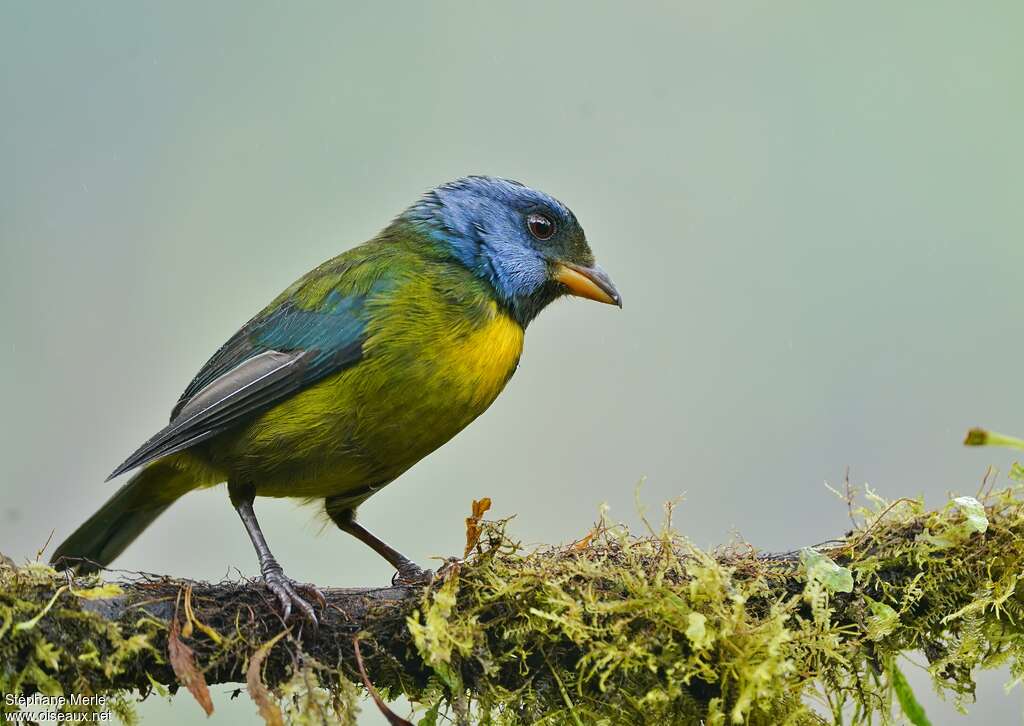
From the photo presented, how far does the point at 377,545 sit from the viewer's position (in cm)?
420

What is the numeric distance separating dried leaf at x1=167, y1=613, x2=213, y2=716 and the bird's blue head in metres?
1.87

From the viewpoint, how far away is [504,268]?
4.12 metres

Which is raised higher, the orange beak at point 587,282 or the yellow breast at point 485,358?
the orange beak at point 587,282

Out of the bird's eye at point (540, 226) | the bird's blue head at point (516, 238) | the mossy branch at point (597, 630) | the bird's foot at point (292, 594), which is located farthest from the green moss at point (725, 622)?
the bird's eye at point (540, 226)

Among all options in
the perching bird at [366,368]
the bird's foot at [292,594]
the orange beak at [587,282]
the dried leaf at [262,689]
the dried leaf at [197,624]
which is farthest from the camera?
the orange beak at [587,282]

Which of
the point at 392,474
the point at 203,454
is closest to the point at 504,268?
the point at 392,474

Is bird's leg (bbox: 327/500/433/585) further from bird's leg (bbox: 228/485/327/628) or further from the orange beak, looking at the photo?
the orange beak

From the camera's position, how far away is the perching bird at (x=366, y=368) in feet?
12.1

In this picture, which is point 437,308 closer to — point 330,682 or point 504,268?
point 504,268

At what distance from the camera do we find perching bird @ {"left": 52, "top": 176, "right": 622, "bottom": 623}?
12.1 feet

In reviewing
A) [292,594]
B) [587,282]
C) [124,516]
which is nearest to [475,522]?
[292,594]

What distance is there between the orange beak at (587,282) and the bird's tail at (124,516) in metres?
1.62

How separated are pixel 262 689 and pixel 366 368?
141 centimetres

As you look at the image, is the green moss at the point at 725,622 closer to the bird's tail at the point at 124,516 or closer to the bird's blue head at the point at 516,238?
the bird's blue head at the point at 516,238
